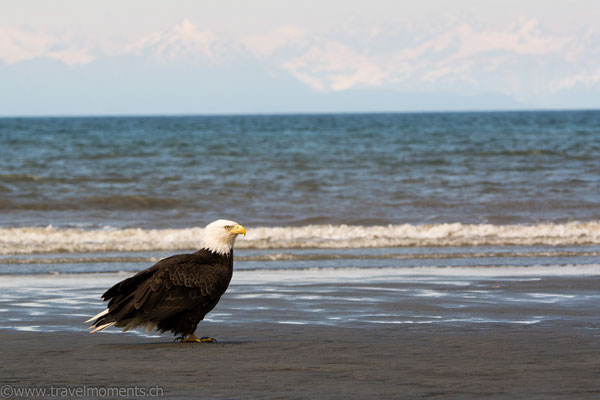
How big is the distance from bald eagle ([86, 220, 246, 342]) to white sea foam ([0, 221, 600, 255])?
7701 millimetres

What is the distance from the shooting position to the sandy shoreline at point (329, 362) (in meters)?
5.43

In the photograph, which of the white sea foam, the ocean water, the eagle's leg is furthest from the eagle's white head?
the white sea foam

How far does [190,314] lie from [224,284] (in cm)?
33

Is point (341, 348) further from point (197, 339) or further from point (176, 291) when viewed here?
point (176, 291)

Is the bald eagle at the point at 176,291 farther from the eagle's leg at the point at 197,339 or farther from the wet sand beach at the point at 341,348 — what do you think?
the wet sand beach at the point at 341,348

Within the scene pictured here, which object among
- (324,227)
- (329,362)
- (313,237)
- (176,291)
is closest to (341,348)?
(329,362)

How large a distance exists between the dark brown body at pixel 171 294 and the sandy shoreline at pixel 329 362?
0.66 ft

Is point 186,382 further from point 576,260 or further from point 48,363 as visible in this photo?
point 576,260

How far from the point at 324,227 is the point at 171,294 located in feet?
33.0

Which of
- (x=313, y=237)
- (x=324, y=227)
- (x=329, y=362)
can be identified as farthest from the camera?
(x=324, y=227)

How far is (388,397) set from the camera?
5215mm

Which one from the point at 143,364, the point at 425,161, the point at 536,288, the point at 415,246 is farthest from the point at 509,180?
the point at 143,364

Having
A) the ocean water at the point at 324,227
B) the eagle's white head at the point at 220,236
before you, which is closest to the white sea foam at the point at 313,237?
the ocean water at the point at 324,227

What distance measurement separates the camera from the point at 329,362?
623 cm
